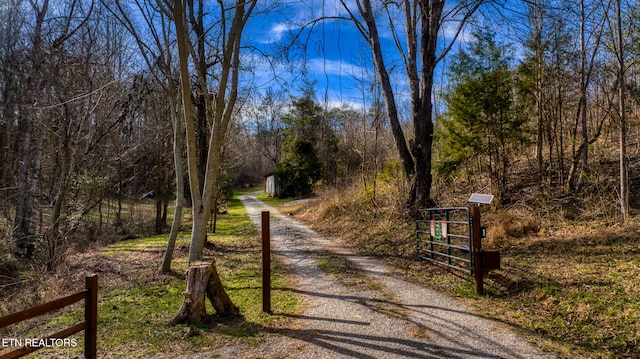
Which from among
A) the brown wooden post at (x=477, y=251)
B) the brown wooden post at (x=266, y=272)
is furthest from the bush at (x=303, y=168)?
the brown wooden post at (x=266, y=272)

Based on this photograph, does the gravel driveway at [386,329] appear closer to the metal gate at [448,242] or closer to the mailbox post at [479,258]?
the mailbox post at [479,258]

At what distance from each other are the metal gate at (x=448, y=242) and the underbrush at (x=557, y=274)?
25 centimetres

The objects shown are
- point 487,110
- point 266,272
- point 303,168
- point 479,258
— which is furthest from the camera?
point 303,168

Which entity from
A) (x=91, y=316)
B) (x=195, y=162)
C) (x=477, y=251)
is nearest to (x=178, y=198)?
(x=195, y=162)

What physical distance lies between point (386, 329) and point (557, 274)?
2654mm

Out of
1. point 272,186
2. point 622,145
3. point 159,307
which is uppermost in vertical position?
point 622,145

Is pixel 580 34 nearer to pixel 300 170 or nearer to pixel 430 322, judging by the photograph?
pixel 430 322

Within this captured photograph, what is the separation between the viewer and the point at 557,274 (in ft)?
15.8

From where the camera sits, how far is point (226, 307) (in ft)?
15.1

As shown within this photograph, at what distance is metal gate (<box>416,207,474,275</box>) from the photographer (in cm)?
535

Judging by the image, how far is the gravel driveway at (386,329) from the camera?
343 cm

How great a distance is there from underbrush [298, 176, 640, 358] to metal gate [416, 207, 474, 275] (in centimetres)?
25

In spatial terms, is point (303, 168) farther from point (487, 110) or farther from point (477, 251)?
point (477, 251)

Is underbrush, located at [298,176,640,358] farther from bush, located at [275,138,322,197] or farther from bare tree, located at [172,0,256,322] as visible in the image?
bush, located at [275,138,322,197]
